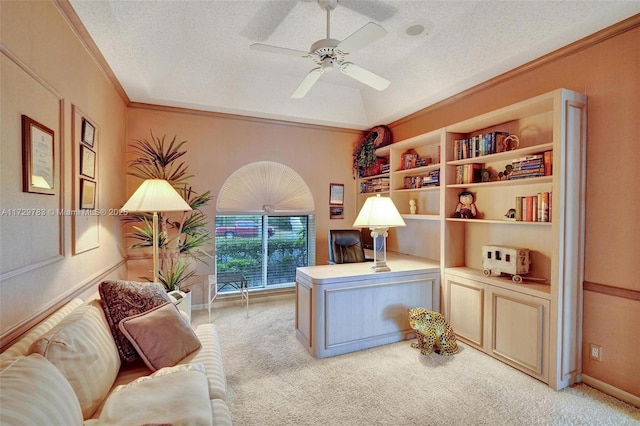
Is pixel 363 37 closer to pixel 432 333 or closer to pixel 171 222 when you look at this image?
pixel 432 333

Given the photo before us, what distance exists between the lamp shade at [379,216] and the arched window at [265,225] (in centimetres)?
195

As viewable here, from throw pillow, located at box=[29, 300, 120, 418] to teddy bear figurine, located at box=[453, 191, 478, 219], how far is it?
11.0 feet

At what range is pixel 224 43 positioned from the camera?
10.5 ft

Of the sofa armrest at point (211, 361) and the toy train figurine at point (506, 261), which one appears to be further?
the toy train figurine at point (506, 261)

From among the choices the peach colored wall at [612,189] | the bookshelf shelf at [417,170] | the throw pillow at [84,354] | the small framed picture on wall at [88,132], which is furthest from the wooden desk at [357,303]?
the small framed picture on wall at [88,132]

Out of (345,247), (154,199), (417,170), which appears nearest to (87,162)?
(154,199)

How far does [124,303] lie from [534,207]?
3250 mm

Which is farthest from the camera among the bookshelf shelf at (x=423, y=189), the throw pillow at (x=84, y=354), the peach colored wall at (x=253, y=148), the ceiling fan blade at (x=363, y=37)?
the peach colored wall at (x=253, y=148)

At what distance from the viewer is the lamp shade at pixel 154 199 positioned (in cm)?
257

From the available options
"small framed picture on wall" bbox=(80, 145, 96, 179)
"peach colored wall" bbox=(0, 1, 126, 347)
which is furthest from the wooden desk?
→ "small framed picture on wall" bbox=(80, 145, 96, 179)

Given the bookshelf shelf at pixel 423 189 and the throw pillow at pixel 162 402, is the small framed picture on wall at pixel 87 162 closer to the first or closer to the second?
the throw pillow at pixel 162 402

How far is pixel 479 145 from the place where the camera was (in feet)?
10.4

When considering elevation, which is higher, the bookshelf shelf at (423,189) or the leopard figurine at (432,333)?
the bookshelf shelf at (423,189)

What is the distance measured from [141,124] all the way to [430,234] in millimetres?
4086
